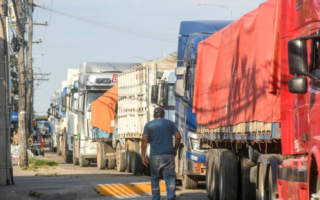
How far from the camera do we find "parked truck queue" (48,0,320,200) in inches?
245

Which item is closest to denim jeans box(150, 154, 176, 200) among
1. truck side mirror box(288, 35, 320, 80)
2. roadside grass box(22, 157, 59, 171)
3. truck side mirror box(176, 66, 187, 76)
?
truck side mirror box(176, 66, 187, 76)

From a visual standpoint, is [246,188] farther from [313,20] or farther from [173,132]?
[313,20]

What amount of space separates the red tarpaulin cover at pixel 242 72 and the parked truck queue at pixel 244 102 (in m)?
0.02

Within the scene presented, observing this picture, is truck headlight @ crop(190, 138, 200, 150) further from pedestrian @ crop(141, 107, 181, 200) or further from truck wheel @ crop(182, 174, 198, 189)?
pedestrian @ crop(141, 107, 181, 200)

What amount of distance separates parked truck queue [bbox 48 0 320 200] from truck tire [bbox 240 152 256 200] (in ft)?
0.06

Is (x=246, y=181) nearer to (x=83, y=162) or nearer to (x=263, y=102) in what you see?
(x=263, y=102)

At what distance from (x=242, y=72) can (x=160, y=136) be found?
1.85 meters

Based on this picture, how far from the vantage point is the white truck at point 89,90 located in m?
23.7

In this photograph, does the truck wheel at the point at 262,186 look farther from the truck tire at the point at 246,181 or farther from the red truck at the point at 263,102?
the truck tire at the point at 246,181

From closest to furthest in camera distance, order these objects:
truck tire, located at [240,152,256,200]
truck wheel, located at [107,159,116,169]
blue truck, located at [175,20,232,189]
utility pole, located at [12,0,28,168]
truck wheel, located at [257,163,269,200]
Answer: truck wheel, located at [257,163,269,200] < truck tire, located at [240,152,256,200] < blue truck, located at [175,20,232,189] < truck wheel, located at [107,159,116,169] < utility pole, located at [12,0,28,168]

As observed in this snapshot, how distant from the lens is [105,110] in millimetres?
22250

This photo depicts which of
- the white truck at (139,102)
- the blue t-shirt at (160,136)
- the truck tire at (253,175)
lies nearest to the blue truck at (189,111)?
the white truck at (139,102)

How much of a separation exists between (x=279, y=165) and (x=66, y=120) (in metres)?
23.5

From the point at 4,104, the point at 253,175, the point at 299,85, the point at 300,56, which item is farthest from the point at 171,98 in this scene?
the point at 300,56
